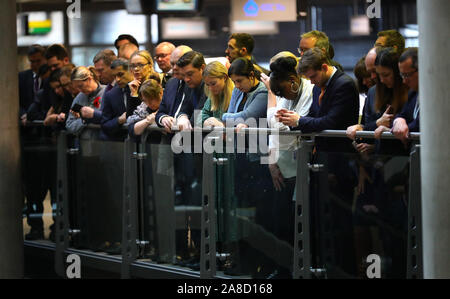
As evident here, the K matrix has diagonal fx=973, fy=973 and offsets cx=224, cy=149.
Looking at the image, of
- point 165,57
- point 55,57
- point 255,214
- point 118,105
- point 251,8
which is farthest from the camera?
point 251,8

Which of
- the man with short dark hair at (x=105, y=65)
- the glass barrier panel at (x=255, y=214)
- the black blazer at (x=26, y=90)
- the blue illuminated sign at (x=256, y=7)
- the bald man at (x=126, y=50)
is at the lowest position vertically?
the glass barrier panel at (x=255, y=214)

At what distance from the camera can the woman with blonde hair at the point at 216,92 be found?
7.89 metres

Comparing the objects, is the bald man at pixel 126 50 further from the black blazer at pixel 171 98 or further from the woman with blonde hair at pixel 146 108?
the black blazer at pixel 171 98

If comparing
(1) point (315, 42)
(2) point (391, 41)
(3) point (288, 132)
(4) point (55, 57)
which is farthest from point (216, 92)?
(4) point (55, 57)

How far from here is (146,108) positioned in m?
8.70

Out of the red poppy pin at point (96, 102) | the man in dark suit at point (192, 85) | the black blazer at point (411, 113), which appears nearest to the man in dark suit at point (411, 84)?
the black blazer at point (411, 113)

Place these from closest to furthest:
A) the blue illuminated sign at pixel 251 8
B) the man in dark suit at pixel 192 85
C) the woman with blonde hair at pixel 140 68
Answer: the man in dark suit at pixel 192 85, the woman with blonde hair at pixel 140 68, the blue illuminated sign at pixel 251 8

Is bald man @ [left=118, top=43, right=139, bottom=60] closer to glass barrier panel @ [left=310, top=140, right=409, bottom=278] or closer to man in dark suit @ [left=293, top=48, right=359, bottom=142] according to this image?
man in dark suit @ [left=293, top=48, right=359, bottom=142]

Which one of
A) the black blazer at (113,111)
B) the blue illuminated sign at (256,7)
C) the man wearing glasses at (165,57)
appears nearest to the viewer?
the black blazer at (113,111)

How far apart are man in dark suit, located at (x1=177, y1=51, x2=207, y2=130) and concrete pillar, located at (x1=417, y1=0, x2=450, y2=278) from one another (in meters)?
2.33

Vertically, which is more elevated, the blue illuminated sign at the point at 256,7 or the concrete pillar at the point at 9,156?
the blue illuminated sign at the point at 256,7

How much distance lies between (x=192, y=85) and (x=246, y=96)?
0.71 metres

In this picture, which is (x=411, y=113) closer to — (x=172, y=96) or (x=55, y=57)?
(x=172, y=96)
